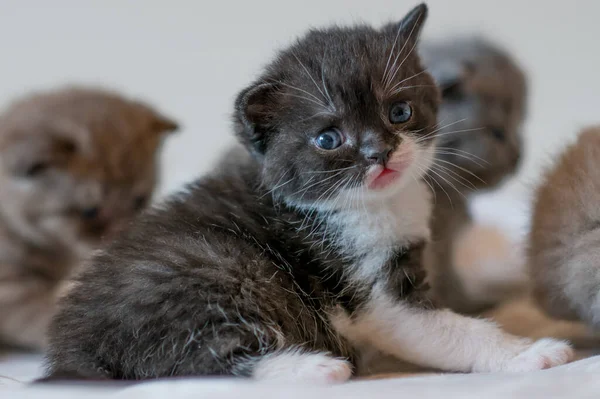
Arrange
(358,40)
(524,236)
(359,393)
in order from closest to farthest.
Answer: (359,393) → (358,40) → (524,236)

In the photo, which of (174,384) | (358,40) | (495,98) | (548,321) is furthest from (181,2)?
(174,384)

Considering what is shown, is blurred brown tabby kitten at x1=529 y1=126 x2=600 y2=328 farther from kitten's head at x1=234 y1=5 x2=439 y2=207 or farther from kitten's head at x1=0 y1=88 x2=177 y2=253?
kitten's head at x1=0 y1=88 x2=177 y2=253

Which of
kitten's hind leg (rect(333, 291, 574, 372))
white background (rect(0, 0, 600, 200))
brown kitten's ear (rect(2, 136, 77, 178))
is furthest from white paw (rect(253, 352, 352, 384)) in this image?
white background (rect(0, 0, 600, 200))

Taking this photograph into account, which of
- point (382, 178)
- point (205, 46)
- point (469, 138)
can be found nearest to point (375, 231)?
point (382, 178)

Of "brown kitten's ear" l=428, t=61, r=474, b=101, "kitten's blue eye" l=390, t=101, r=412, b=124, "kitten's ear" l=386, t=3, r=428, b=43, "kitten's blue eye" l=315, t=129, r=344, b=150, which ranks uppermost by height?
"kitten's ear" l=386, t=3, r=428, b=43

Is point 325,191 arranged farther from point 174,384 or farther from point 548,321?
point 548,321

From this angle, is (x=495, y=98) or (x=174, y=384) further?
(x=495, y=98)

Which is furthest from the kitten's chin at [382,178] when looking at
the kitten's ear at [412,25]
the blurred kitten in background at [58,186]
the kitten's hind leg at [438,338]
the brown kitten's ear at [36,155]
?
the brown kitten's ear at [36,155]
